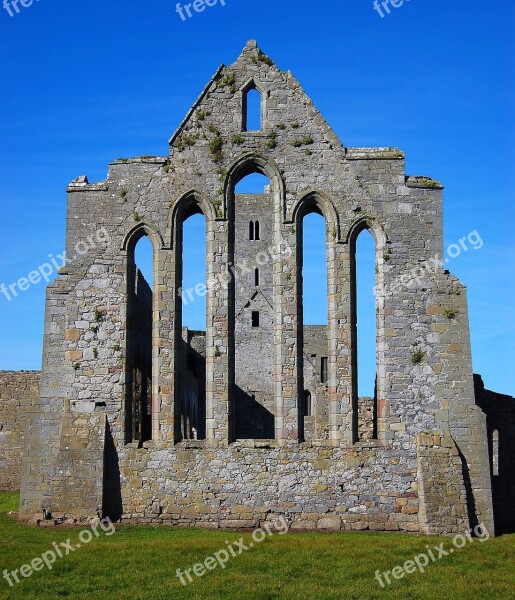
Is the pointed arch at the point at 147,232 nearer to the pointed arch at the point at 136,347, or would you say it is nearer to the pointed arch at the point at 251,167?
the pointed arch at the point at 136,347

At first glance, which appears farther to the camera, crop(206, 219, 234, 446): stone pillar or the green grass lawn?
crop(206, 219, 234, 446): stone pillar

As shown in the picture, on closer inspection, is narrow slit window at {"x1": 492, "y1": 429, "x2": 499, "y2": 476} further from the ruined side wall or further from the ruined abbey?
the ruined side wall

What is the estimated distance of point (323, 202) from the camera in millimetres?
20859

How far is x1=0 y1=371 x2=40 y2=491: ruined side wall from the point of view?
1209 inches

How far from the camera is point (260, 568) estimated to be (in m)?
14.9

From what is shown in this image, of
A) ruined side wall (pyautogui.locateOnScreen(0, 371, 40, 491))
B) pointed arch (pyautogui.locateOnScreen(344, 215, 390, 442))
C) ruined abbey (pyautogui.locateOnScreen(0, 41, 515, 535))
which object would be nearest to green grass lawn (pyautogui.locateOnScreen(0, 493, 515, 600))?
ruined abbey (pyautogui.locateOnScreen(0, 41, 515, 535))

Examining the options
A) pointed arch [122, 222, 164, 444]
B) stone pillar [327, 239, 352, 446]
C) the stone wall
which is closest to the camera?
stone pillar [327, 239, 352, 446]

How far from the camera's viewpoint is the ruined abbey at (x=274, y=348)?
1955cm

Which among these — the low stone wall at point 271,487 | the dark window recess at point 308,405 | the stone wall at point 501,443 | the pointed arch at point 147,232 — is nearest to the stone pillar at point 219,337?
the low stone wall at point 271,487

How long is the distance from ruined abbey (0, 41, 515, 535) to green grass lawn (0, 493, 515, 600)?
1.53 meters

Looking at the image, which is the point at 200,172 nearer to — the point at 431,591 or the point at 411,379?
the point at 411,379

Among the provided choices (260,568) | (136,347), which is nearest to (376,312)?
(136,347)

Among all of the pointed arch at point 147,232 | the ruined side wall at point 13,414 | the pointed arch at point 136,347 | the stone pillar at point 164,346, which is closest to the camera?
the stone pillar at point 164,346

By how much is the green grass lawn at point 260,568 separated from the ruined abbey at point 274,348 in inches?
60.2
